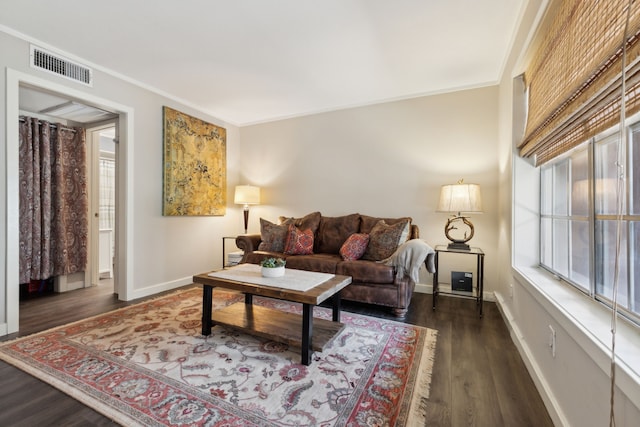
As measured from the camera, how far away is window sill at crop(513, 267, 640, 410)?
2.64 ft

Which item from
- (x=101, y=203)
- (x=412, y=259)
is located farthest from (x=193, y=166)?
(x=412, y=259)

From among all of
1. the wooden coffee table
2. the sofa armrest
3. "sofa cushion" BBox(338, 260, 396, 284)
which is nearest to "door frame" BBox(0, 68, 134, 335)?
the sofa armrest

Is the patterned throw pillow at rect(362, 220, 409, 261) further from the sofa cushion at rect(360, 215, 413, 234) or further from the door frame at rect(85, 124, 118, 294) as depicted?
the door frame at rect(85, 124, 118, 294)

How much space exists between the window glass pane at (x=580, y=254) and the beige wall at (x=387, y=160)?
162 cm

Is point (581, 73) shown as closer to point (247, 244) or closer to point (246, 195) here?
point (247, 244)

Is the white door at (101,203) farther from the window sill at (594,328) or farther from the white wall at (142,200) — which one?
the window sill at (594,328)

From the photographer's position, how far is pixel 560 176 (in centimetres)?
188

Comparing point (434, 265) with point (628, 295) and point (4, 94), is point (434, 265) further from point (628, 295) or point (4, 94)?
point (4, 94)

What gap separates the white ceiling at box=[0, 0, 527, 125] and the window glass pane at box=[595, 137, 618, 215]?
1.32m

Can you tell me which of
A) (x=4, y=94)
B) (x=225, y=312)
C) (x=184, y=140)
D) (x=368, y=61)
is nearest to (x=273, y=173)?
(x=184, y=140)

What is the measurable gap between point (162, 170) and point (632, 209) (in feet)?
13.1

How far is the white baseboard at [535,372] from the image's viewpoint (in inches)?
50.9

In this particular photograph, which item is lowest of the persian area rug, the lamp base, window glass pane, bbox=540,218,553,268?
the persian area rug

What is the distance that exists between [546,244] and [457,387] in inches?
51.2
